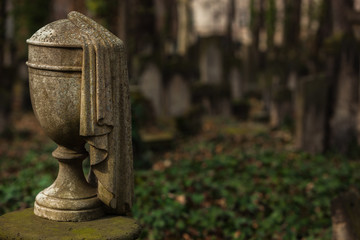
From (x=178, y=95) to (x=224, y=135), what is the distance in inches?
77.9

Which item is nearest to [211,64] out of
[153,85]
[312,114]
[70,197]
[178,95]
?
[178,95]

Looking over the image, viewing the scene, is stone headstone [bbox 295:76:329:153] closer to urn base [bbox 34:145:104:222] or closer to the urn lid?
urn base [bbox 34:145:104:222]

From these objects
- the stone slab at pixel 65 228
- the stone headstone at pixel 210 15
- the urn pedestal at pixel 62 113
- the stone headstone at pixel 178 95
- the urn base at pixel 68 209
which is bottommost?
the stone headstone at pixel 178 95

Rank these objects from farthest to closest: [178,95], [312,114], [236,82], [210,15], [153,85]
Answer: [210,15]
[236,82]
[178,95]
[153,85]
[312,114]

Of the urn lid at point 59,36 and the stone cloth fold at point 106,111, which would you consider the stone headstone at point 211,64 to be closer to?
the stone cloth fold at point 106,111

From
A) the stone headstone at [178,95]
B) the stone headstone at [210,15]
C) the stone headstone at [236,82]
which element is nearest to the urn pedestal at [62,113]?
the stone headstone at [178,95]

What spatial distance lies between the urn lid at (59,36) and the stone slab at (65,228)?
1132 millimetres

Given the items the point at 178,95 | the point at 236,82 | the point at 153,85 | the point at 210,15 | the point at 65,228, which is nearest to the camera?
the point at 65,228

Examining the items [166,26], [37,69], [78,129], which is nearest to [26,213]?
[78,129]

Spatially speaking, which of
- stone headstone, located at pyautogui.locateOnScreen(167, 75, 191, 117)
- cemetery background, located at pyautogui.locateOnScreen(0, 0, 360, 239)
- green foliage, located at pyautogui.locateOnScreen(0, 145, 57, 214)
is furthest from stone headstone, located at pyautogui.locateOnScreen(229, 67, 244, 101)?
green foliage, located at pyautogui.locateOnScreen(0, 145, 57, 214)

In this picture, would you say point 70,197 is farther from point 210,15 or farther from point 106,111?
point 210,15

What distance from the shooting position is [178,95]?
13727 millimetres

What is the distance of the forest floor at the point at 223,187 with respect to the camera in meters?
5.83

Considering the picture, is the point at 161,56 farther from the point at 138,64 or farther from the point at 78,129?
the point at 78,129
